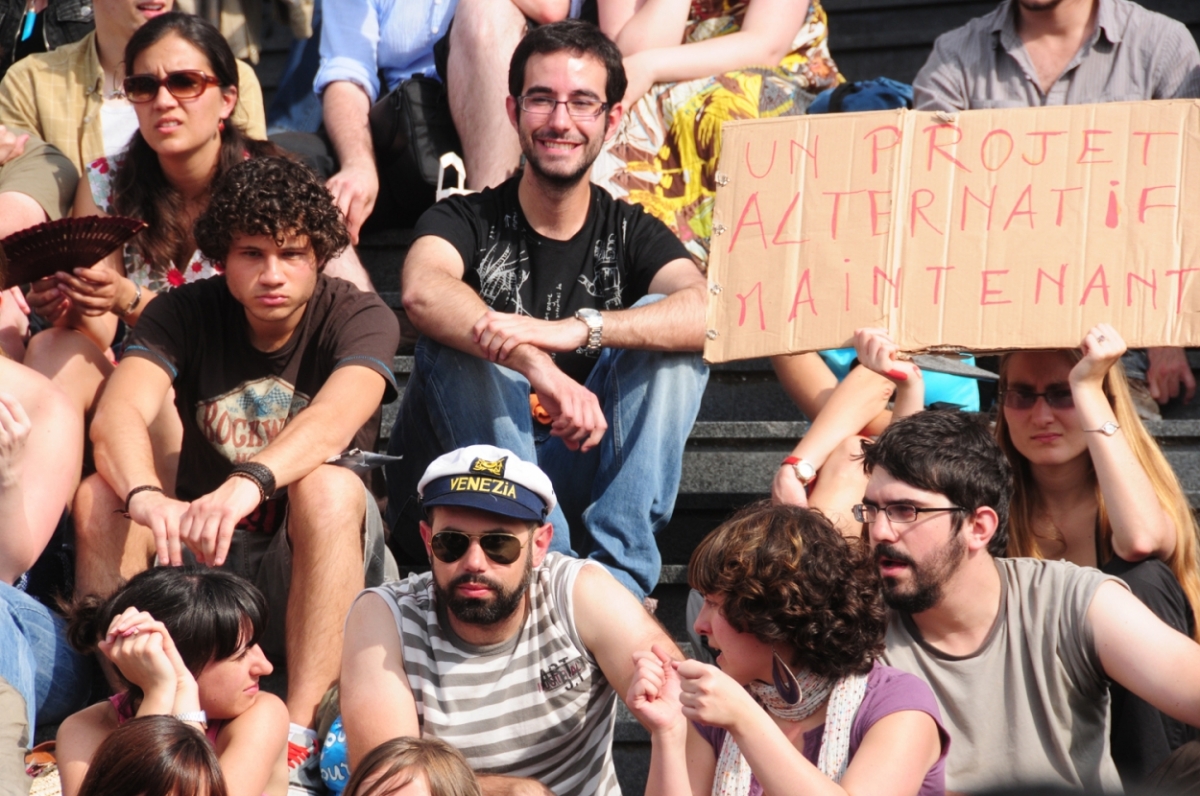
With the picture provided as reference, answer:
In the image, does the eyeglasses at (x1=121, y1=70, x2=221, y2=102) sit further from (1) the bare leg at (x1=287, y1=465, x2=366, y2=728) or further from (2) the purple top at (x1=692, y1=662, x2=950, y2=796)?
(2) the purple top at (x1=692, y1=662, x2=950, y2=796)

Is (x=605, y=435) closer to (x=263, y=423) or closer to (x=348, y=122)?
(x=263, y=423)

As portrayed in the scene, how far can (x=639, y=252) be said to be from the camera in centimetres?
405

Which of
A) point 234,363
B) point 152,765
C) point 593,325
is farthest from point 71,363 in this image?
point 152,765

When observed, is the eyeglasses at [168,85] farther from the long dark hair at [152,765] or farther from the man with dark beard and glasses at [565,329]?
the long dark hair at [152,765]

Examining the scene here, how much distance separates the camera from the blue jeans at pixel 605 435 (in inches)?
142

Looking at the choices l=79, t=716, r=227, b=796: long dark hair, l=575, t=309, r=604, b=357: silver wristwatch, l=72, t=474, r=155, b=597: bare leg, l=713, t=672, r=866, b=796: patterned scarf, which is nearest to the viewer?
l=79, t=716, r=227, b=796: long dark hair

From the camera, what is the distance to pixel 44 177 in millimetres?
4535

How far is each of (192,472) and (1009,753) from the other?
2.12 meters

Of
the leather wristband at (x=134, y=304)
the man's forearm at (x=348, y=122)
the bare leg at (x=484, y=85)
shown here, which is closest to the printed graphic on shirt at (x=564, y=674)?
the leather wristband at (x=134, y=304)

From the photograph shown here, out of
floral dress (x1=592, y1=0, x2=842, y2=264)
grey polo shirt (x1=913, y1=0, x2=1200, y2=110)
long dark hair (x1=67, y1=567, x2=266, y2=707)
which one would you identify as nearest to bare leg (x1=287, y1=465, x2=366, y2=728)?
long dark hair (x1=67, y1=567, x2=266, y2=707)

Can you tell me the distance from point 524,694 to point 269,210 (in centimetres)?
144

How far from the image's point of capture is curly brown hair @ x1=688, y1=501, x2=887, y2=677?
106 inches

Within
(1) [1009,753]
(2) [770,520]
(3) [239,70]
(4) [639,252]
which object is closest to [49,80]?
(3) [239,70]

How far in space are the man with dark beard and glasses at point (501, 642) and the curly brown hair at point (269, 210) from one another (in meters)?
1.02
